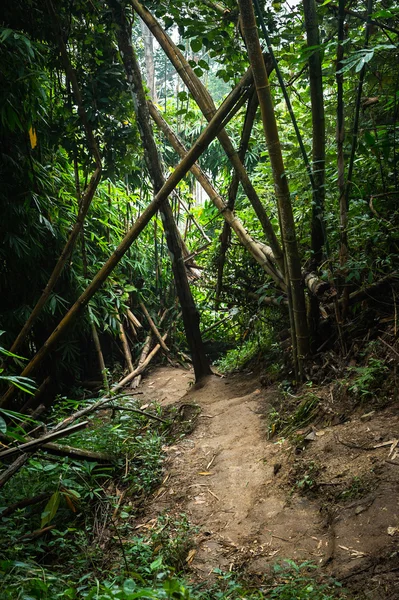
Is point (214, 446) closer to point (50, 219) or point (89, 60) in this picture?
point (50, 219)

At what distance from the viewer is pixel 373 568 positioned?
5.24 feet

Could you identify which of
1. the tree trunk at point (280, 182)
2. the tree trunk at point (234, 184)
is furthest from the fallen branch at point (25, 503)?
the tree trunk at point (234, 184)

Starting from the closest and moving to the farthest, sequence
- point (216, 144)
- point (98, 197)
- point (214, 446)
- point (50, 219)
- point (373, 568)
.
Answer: point (373, 568) < point (214, 446) < point (50, 219) < point (98, 197) < point (216, 144)

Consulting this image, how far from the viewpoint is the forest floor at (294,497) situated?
1.74 meters

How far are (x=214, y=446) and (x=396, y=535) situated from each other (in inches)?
61.8

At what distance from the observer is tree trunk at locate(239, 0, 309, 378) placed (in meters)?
2.49

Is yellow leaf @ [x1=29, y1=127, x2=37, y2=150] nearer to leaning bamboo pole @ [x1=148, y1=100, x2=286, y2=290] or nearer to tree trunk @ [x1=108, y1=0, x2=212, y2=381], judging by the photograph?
tree trunk @ [x1=108, y1=0, x2=212, y2=381]

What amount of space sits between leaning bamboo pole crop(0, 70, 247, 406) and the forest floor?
1087 millimetres

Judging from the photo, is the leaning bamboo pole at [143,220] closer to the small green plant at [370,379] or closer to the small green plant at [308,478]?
the small green plant at [370,379]

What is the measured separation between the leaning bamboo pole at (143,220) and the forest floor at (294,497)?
3.56ft

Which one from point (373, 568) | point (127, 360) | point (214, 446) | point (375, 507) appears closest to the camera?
point (373, 568)

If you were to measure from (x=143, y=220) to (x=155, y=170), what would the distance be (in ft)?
3.12

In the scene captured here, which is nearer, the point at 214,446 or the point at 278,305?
the point at 214,446

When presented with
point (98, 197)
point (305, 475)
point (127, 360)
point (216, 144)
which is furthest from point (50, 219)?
point (216, 144)
